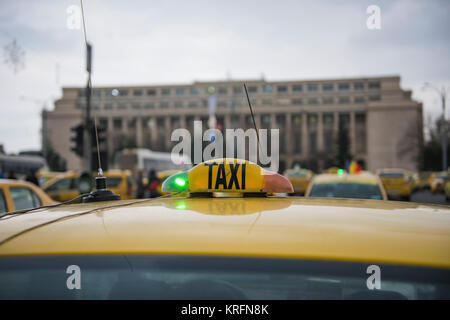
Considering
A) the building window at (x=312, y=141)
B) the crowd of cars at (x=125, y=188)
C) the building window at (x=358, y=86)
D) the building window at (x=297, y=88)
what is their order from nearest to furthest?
the crowd of cars at (x=125, y=188) < the building window at (x=358, y=86) < the building window at (x=297, y=88) < the building window at (x=312, y=141)

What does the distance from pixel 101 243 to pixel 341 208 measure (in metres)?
0.87

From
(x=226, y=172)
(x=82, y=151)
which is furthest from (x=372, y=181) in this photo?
(x=82, y=151)

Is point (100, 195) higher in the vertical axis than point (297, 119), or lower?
lower

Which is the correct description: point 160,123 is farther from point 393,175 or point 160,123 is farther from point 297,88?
point 393,175

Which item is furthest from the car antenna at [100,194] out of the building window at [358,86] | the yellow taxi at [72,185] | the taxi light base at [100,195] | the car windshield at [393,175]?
the building window at [358,86]

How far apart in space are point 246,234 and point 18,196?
5477 mm

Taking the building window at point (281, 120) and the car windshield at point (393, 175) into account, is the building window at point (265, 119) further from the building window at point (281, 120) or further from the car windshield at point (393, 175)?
the car windshield at point (393, 175)

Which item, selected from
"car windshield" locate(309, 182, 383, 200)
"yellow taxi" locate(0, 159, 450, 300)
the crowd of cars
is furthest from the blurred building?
"yellow taxi" locate(0, 159, 450, 300)

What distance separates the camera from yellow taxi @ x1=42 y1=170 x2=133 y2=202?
15.3 meters

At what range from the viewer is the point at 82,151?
15.2 m

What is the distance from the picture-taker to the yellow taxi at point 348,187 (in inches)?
324

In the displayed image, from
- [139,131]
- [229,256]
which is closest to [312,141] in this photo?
[139,131]

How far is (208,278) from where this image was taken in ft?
3.98
